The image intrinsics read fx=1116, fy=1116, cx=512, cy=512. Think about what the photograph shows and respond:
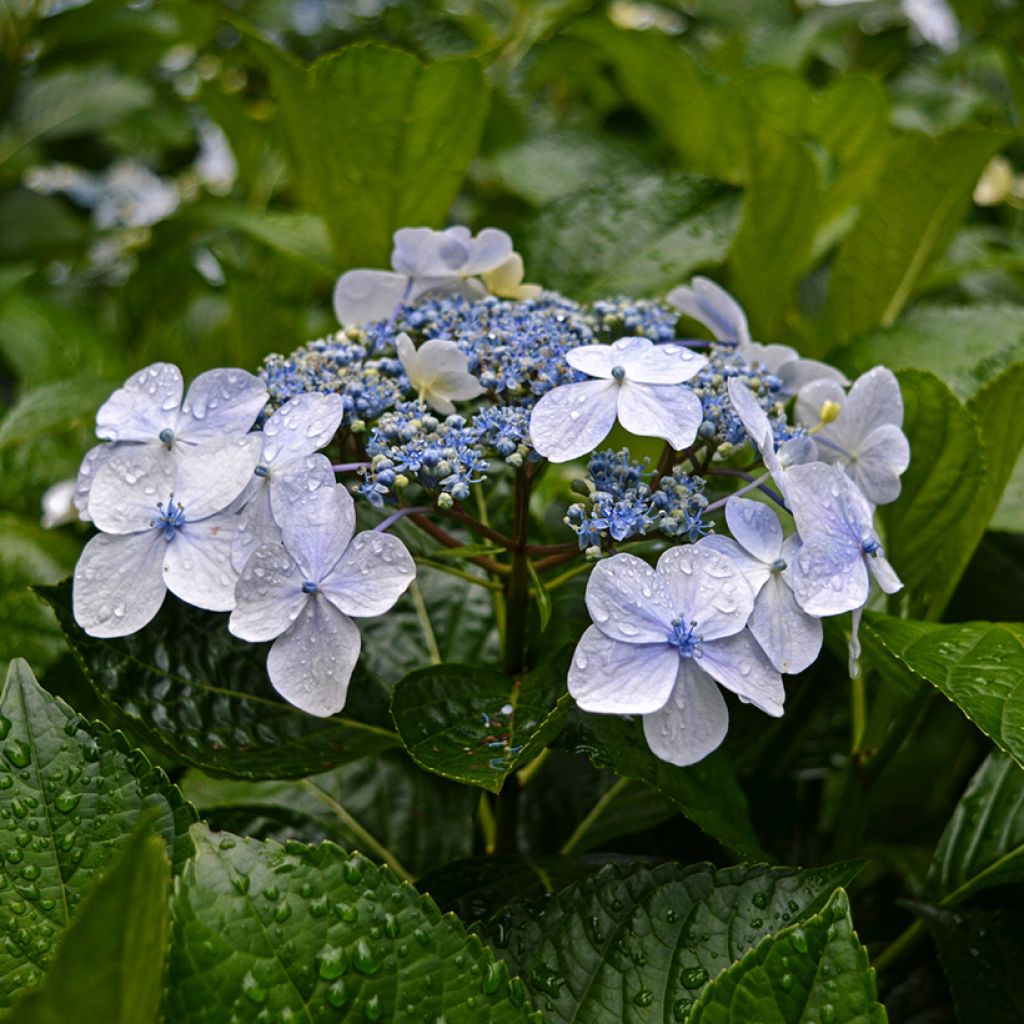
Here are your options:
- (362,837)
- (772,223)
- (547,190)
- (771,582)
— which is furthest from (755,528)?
(547,190)

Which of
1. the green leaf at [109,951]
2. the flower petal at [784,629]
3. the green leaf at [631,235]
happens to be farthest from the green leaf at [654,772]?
the green leaf at [631,235]

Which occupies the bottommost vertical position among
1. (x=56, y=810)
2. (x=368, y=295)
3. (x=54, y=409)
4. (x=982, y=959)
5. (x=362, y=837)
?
(x=362, y=837)

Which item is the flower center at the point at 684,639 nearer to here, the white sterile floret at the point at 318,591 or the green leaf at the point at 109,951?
the white sterile floret at the point at 318,591

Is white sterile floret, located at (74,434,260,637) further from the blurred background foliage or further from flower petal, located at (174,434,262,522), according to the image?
the blurred background foliage

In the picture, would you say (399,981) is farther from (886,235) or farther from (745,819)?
(886,235)

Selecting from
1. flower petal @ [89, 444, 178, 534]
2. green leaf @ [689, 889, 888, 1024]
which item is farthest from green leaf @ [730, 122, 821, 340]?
green leaf @ [689, 889, 888, 1024]

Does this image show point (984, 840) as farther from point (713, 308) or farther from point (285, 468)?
point (285, 468)
